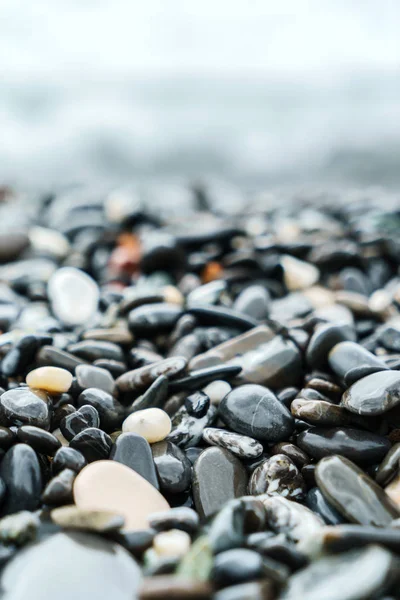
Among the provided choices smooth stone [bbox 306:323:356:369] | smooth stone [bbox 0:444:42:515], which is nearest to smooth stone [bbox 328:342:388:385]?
smooth stone [bbox 306:323:356:369]

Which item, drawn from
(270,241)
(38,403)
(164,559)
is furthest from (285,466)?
(270,241)

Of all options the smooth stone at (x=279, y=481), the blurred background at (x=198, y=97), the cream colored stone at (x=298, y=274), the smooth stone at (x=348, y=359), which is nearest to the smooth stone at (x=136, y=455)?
the smooth stone at (x=279, y=481)

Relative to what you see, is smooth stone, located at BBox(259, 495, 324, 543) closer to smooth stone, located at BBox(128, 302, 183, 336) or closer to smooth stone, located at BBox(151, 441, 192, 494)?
smooth stone, located at BBox(151, 441, 192, 494)

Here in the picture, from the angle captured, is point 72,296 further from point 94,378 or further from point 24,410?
point 24,410

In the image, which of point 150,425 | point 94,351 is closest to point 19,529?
point 150,425

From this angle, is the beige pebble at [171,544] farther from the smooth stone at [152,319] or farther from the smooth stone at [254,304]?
the smooth stone at [254,304]

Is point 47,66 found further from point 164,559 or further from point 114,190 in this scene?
point 164,559
